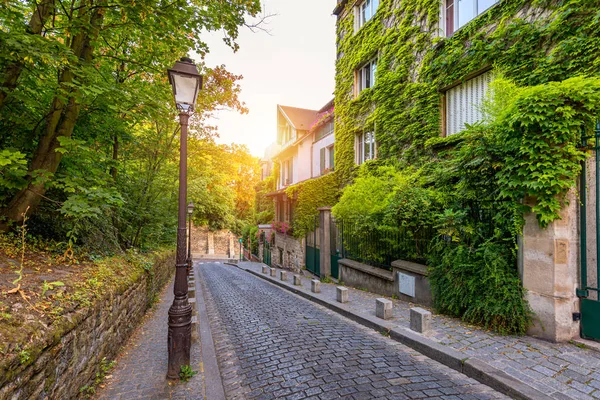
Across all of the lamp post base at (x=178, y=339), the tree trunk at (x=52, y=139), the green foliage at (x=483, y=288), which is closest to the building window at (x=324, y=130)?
the green foliage at (x=483, y=288)

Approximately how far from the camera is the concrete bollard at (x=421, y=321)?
527 cm

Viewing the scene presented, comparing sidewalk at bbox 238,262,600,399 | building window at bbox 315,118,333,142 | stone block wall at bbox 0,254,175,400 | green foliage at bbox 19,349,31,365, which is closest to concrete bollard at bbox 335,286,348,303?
sidewalk at bbox 238,262,600,399

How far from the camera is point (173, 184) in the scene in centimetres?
1182

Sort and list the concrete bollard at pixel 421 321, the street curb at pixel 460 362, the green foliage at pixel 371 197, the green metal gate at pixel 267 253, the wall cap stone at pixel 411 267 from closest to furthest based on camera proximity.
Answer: the street curb at pixel 460 362 → the concrete bollard at pixel 421 321 → the wall cap stone at pixel 411 267 → the green foliage at pixel 371 197 → the green metal gate at pixel 267 253

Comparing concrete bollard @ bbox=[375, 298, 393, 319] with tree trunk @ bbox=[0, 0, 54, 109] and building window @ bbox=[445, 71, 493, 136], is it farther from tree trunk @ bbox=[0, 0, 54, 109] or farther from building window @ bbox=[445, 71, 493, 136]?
tree trunk @ bbox=[0, 0, 54, 109]

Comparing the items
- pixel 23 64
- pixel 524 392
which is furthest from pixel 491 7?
pixel 23 64

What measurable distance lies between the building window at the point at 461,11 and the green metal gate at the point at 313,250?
33.8 feet

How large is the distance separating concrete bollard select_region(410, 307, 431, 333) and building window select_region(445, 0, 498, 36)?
873cm

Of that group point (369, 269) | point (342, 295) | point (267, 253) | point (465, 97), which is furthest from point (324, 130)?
point (342, 295)

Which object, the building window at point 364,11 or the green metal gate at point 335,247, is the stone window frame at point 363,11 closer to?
the building window at point 364,11

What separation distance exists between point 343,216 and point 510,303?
6.77 m

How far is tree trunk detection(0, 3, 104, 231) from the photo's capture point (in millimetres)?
4680

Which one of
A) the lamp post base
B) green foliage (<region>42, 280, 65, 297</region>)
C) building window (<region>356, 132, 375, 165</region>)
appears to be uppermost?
building window (<region>356, 132, 375, 165</region>)

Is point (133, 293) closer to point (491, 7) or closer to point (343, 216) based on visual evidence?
point (343, 216)
